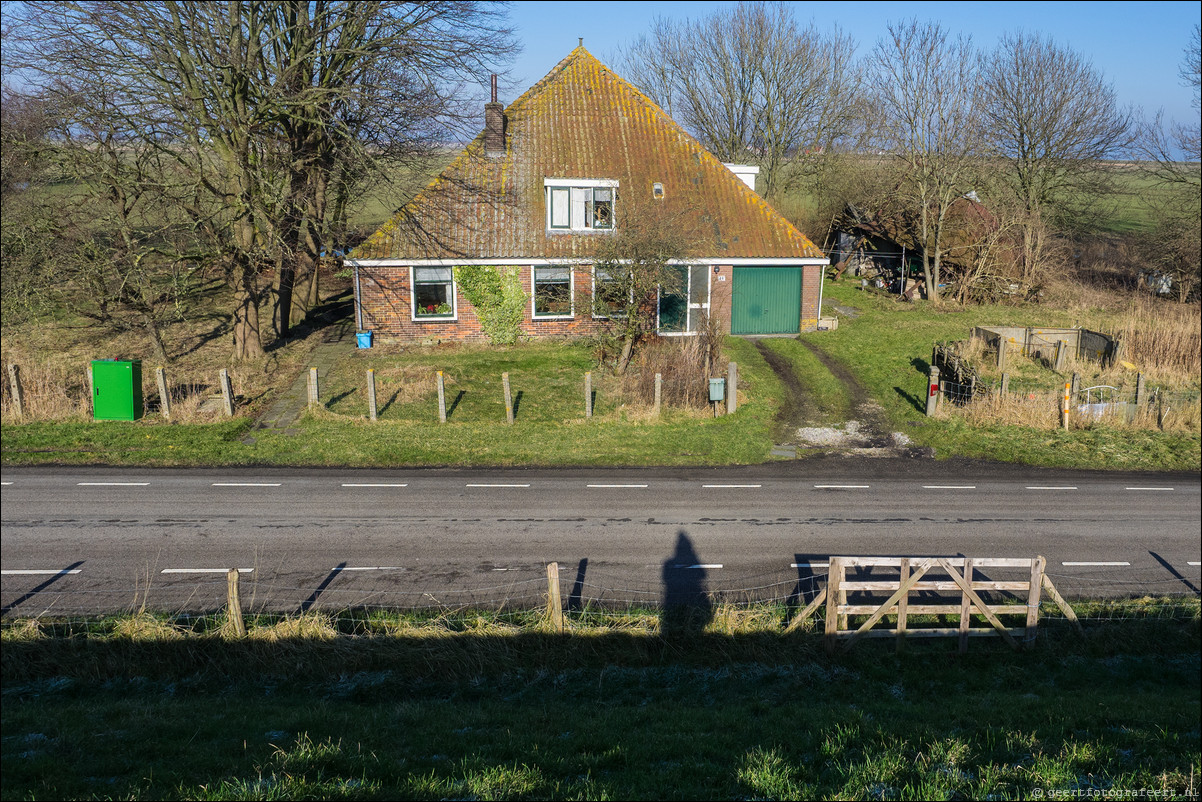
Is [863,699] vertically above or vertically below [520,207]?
below

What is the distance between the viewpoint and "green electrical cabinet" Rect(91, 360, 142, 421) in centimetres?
1944

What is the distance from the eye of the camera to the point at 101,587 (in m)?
11.5

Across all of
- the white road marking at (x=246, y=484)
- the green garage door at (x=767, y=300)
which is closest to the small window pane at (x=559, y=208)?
the green garage door at (x=767, y=300)

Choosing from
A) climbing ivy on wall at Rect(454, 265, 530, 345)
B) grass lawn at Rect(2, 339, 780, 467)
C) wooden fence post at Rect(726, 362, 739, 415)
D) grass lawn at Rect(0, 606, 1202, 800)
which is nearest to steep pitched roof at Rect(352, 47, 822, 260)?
climbing ivy on wall at Rect(454, 265, 530, 345)

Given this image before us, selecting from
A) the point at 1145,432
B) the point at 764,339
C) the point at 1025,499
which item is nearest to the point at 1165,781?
the point at 1025,499

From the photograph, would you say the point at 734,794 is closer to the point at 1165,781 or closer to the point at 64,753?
the point at 1165,781

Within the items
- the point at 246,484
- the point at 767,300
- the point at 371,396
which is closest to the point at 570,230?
the point at 767,300

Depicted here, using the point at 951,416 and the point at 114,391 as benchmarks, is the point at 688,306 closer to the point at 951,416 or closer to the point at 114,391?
the point at 951,416

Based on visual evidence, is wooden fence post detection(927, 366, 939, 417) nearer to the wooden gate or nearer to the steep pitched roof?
the steep pitched roof

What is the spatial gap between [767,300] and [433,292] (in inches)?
428

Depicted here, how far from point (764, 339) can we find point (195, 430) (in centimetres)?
1717

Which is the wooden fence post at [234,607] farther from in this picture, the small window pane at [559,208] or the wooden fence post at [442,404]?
the small window pane at [559,208]

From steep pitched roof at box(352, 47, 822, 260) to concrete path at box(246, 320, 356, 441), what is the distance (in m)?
3.22

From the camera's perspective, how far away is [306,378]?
23078 mm
